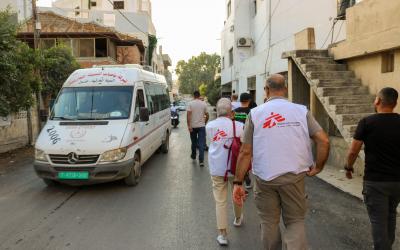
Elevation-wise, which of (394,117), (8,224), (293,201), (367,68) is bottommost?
(8,224)

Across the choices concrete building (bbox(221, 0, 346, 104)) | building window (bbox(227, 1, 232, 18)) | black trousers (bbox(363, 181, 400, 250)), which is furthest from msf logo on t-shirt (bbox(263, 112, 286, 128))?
building window (bbox(227, 1, 232, 18))

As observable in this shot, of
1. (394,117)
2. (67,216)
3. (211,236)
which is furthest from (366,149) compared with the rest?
(67,216)

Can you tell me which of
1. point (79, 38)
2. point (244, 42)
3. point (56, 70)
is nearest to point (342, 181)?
point (56, 70)

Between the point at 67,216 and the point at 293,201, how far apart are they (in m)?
3.86

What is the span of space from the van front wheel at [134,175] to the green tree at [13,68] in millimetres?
4991

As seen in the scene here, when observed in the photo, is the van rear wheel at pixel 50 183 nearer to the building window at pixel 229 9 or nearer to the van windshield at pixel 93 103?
the van windshield at pixel 93 103

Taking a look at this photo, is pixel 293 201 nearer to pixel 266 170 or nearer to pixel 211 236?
pixel 266 170

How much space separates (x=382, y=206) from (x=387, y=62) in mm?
5773

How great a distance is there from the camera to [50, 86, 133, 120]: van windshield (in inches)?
323

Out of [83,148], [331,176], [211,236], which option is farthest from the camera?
[331,176]

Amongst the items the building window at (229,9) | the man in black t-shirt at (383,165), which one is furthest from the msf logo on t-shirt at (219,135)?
the building window at (229,9)

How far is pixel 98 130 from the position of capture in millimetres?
7602

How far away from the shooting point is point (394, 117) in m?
3.82

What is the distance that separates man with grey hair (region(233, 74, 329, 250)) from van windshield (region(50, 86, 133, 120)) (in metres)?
5.00
